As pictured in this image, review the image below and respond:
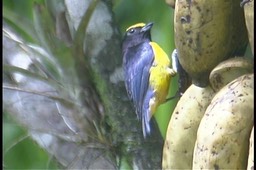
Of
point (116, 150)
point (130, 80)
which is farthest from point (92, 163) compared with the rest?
point (130, 80)

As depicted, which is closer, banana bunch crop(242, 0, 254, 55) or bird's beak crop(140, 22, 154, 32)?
banana bunch crop(242, 0, 254, 55)

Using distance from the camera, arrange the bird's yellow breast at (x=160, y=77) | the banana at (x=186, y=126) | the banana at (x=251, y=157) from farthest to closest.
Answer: the bird's yellow breast at (x=160, y=77), the banana at (x=186, y=126), the banana at (x=251, y=157)

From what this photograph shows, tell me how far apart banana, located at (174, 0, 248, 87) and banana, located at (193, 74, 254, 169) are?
5cm

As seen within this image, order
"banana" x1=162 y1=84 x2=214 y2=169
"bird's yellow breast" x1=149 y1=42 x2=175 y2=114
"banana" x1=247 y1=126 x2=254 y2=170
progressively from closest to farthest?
"banana" x1=247 y1=126 x2=254 y2=170, "banana" x1=162 y1=84 x2=214 y2=169, "bird's yellow breast" x1=149 y1=42 x2=175 y2=114

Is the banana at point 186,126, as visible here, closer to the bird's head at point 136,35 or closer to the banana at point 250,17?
the banana at point 250,17

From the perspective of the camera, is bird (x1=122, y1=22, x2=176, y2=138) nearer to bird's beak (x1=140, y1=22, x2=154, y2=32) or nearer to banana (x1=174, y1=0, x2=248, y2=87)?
bird's beak (x1=140, y1=22, x2=154, y2=32)

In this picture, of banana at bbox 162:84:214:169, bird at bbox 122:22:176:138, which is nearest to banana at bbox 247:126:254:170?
banana at bbox 162:84:214:169

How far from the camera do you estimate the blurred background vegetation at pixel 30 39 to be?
103cm

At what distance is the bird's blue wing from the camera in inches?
38.3

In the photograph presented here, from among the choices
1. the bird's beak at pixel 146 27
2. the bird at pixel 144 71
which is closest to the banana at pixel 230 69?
the bird at pixel 144 71

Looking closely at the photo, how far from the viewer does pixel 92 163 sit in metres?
1.15

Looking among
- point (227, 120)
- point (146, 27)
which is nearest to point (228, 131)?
point (227, 120)

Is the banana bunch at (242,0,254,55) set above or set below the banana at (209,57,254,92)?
above

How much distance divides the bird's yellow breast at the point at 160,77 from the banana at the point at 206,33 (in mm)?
217
